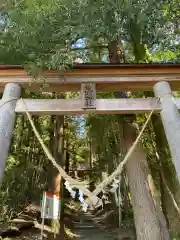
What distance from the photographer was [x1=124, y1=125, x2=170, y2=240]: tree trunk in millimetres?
3585

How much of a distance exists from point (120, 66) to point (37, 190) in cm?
753

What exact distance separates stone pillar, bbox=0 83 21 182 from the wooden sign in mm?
892

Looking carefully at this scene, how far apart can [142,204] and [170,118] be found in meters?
1.59

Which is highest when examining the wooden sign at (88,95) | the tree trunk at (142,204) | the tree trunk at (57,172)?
the tree trunk at (57,172)

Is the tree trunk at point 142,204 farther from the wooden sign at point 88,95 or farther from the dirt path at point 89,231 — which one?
the dirt path at point 89,231

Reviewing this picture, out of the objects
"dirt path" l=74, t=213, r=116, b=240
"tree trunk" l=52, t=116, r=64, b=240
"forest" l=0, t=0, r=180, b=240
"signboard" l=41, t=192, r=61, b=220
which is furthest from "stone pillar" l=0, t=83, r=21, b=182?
"dirt path" l=74, t=213, r=116, b=240

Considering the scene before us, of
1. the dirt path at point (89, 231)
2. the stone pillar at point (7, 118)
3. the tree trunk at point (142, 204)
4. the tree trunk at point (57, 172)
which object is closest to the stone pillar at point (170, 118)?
the tree trunk at point (142, 204)

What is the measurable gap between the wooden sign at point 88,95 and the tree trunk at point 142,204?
1540 millimetres

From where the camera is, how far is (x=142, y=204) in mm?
3771

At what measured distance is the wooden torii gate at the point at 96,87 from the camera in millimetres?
3061

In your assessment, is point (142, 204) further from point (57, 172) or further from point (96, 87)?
point (57, 172)

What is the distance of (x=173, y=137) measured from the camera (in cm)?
288

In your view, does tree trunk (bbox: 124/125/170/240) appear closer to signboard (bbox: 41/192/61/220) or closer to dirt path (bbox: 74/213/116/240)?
signboard (bbox: 41/192/61/220)

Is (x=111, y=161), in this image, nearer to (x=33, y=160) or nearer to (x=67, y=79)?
(x=33, y=160)
